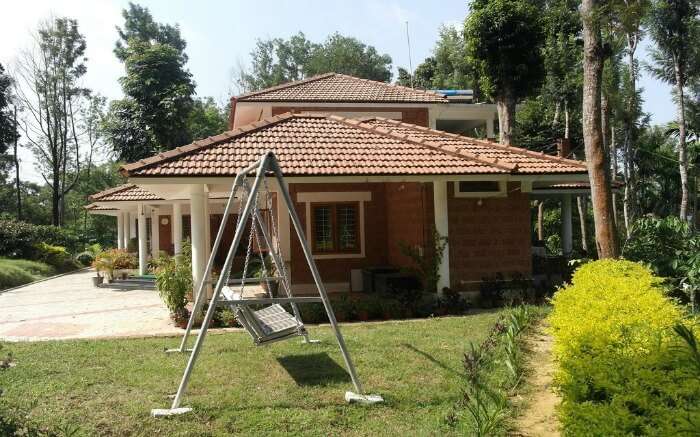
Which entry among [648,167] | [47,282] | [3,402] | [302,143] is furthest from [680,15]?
[47,282]

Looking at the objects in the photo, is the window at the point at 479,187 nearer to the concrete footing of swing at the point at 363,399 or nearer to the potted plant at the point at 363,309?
the potted plant at the point at 363,309

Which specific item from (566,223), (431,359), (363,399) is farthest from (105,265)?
(363,399)

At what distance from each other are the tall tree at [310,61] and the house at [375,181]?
126 feet

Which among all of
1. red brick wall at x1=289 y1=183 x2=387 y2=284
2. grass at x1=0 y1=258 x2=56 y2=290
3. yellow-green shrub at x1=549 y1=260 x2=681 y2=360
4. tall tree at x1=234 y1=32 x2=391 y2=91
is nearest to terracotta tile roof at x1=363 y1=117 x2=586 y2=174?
red brick wall at x1=289 y1=183 x2=387 y2=284

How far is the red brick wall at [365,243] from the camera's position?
588 inches

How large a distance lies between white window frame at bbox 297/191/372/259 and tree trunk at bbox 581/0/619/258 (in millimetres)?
6019

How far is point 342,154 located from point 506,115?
9269 millimetres

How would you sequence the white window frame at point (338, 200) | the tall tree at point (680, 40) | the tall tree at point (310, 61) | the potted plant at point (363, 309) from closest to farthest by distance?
the potted plant at point (363, 309) → the white window frame at point (338, 200) → the tall tree at point (680, 40) → the tall tree at point (310, 61)

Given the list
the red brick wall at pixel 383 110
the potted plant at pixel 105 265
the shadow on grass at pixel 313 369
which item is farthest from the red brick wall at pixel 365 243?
the potted plant at pixel 105 265

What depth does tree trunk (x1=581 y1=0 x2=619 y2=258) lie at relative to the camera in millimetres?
10875

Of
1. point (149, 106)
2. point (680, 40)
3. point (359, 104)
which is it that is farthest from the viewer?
point (149, 106)

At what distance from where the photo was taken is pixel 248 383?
262 inches

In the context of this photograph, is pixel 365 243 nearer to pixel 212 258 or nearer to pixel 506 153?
pixel 506 153

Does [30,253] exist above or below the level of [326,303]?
above
